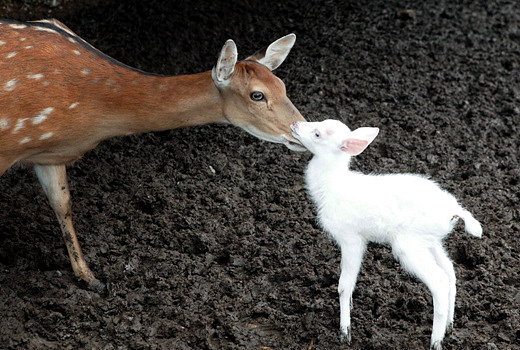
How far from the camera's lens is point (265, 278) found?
3.71m

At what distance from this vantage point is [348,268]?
310 cm

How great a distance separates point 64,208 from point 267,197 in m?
1.16

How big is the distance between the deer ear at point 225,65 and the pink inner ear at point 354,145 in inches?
29.3

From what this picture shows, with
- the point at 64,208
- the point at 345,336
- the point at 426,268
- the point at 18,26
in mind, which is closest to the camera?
the point at 426,268

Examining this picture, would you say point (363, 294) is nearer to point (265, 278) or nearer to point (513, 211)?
point (265, 278)

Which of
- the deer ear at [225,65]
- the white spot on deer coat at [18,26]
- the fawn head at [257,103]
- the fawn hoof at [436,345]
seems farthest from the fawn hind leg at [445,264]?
the white spot on deer coat at [18,26]

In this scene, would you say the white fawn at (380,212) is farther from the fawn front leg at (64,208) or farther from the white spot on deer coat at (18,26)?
the white spot on deer coat at (18,26)

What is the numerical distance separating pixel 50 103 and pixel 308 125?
1.23 metres

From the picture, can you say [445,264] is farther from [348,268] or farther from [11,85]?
[11,85]

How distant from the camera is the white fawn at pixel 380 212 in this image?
293 centimetres

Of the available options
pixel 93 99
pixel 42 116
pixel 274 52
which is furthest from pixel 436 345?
pixel 42 116

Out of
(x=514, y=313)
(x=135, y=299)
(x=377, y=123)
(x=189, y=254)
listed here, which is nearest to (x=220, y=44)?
(x=377, y=123)

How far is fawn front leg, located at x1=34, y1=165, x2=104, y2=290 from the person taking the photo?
146 inches

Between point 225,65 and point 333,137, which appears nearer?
point 333,137
